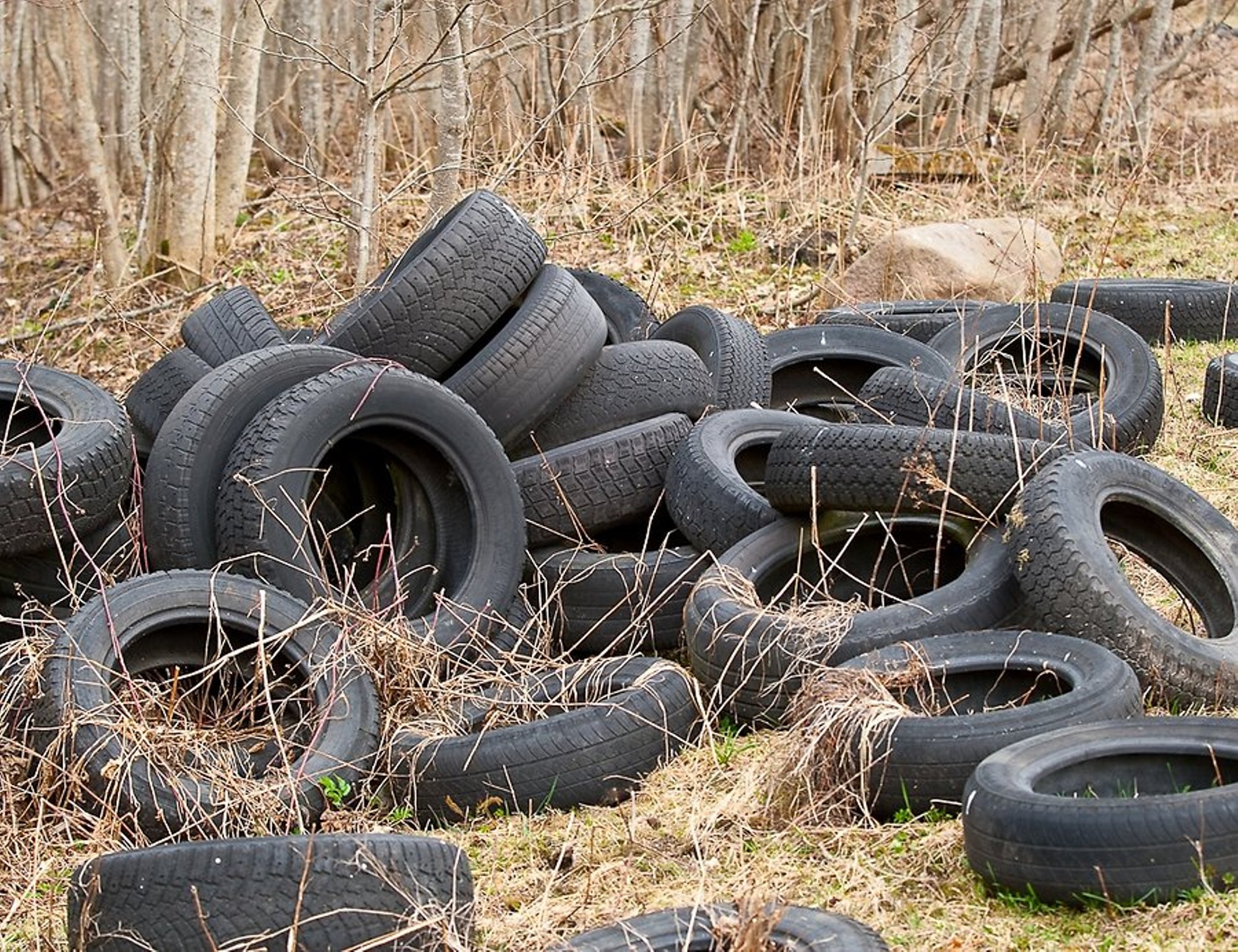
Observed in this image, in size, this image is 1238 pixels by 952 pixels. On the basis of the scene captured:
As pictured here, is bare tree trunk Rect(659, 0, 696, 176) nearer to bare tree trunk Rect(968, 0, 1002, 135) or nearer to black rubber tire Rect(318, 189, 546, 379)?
bare tree trunk Rect(968, 0, 1002, 135)

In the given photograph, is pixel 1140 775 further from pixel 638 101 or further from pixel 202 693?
pixel 638 101

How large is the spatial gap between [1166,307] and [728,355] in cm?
381

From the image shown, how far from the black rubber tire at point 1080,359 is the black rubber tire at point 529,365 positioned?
8.26 feet

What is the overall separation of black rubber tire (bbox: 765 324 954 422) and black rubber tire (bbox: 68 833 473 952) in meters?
5.49

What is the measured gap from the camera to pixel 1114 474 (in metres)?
6.39

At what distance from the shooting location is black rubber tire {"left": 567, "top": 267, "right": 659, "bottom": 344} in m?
9.55

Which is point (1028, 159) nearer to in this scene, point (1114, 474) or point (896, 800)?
point (1114, 474)

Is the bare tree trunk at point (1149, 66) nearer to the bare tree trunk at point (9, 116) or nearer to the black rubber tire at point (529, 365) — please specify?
the black rubber tire at point (529, 365)

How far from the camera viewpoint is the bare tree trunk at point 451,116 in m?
10.9

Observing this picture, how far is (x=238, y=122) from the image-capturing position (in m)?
13.1

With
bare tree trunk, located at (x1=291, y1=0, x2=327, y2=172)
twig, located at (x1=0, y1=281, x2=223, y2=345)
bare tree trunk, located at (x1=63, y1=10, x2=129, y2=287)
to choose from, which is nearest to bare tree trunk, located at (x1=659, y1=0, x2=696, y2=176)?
bare tree trunk, located at (x1=291, y1=0, x2=327, y2=172)

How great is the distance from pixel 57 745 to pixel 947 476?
3.57m

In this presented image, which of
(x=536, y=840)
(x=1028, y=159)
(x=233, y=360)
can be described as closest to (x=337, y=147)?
(x=1028, y=159)

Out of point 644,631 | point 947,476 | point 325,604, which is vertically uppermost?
point 947,476
